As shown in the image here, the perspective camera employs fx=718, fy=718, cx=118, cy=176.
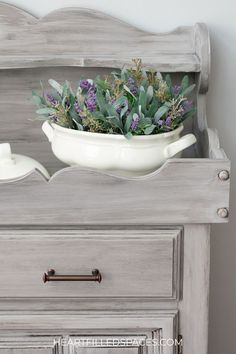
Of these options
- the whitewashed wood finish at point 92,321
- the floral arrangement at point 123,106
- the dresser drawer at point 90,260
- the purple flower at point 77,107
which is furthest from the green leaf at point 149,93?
the whitewashed wood finish at point 92,321

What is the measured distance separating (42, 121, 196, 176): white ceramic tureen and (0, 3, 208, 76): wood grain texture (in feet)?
0.78

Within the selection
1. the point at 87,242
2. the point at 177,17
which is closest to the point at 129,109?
the point at 87,242

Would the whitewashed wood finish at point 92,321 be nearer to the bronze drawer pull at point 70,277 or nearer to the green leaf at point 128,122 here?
the bronze drawer pull at point 70,277

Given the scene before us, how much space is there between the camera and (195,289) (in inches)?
47.1

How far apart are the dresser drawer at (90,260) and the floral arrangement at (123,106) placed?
0.17 metres

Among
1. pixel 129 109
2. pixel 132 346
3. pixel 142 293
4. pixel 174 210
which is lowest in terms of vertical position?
pixel 132 346

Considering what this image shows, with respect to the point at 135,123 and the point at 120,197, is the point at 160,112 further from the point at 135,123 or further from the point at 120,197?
the point at 120,197

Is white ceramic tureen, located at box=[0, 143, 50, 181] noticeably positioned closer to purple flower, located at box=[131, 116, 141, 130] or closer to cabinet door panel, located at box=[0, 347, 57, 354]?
purple flower, located at box=[131, 116, 141, 130]

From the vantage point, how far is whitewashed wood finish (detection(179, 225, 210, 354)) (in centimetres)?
118

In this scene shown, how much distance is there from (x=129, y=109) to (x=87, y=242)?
0.23 meters

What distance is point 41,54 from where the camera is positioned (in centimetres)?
138

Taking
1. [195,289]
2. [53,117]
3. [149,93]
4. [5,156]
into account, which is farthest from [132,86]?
[195,289]

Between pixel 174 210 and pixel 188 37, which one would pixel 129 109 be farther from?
pixel 188 37

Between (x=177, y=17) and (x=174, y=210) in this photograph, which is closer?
(x=174, y=210)
